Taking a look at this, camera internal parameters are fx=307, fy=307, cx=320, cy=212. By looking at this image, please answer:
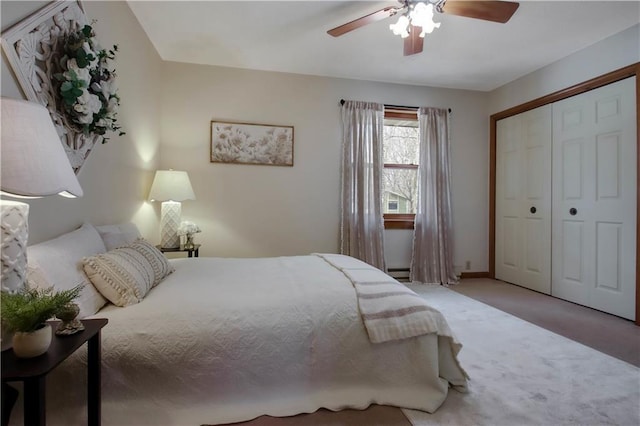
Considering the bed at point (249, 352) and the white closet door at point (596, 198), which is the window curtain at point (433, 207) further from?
the bed at point (249, 352)

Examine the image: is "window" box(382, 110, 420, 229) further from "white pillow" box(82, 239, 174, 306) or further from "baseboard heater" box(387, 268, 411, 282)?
"white pillow" box(82, 239, 174, 306)

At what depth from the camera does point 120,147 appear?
2350 mm

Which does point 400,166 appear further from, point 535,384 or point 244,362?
point 244,362

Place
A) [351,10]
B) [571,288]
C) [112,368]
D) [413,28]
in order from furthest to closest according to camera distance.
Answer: [571,288] < [351,10] < [413,28] < [112,368]

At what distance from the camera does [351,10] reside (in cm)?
252

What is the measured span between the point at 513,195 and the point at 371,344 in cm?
346

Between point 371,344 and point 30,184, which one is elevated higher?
point 30,184

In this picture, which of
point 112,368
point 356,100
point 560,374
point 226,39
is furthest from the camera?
point 356,100

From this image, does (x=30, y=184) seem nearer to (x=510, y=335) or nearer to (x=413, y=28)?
(x=413, y=28)

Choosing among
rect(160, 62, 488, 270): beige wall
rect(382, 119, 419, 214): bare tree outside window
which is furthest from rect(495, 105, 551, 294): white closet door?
rect(160, 62, 488, 270): beige wall

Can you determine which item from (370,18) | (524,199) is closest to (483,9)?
(370,18)

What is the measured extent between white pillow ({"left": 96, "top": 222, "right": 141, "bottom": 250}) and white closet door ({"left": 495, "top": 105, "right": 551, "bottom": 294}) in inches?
164

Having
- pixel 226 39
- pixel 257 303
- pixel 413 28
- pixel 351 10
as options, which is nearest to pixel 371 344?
pixel 257 303

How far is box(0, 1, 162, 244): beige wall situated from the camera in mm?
1425
